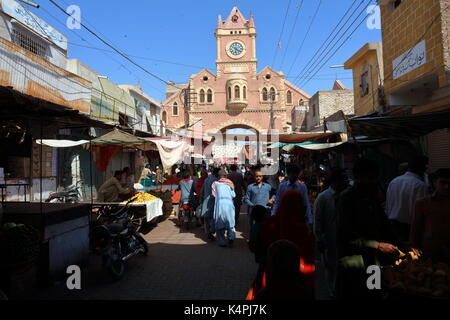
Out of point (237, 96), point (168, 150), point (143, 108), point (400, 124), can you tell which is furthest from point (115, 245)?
point (237, 96)

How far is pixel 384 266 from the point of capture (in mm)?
2562

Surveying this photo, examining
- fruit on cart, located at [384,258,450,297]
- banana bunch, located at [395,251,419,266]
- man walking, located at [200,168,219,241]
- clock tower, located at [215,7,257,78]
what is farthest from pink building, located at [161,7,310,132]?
fruit on cart, located at [384,258,450,297]

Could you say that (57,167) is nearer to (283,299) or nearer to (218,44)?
(283,299)

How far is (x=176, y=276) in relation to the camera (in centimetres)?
441

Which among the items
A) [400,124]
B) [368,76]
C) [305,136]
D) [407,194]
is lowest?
[407,194]

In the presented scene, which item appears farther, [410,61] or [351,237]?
[410,61]

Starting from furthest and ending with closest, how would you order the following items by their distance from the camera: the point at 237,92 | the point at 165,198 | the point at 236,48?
the point at 236,48 → the point at 237,92 → the point at 165,198

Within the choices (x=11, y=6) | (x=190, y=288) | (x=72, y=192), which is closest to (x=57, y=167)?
(x=72, y=192)

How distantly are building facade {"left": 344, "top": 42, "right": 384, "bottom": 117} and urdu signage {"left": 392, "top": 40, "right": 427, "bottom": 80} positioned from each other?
6.77 ft

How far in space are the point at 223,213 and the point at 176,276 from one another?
197 centimetres

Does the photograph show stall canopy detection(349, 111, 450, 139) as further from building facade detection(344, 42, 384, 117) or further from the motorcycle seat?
building facade detection(344, 42, 384, 117)

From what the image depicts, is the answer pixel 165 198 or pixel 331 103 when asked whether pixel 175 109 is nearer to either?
pixel 331 103

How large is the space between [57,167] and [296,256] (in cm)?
1194

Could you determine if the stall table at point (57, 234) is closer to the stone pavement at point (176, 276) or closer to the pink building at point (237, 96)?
the stone pavement at point (176, 276)
